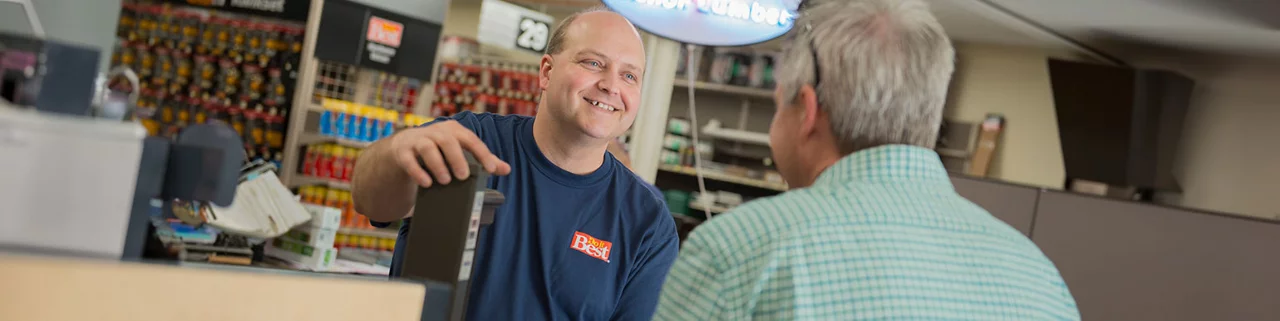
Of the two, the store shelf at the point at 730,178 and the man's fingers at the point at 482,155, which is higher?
the man's fingers at the point at 482,155

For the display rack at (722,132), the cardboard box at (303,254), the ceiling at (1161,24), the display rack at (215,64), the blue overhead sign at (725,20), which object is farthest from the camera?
the display rack at (722,132)

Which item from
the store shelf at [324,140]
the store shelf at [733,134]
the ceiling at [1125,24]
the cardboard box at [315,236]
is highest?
the ceiling at [1125,24]

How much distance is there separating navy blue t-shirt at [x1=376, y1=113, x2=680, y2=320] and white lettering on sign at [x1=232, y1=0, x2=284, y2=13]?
4798mm

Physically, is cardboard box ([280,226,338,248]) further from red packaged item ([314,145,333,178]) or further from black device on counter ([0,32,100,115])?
black device on counter ([0,32,100,115])

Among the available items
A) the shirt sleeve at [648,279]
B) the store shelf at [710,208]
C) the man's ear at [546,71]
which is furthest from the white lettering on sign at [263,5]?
the shirt sleeve at [648,279]

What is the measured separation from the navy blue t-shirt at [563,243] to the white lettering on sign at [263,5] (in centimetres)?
480

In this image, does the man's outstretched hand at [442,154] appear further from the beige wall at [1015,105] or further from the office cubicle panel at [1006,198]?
the beige wall at [1015,105]

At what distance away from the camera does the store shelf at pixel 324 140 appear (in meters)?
6.14

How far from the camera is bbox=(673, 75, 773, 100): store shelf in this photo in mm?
8102

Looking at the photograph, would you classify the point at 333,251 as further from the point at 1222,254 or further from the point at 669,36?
the point at 1222,254

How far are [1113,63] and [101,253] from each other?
6992mm

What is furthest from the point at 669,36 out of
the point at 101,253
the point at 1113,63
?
the point at 1113,63

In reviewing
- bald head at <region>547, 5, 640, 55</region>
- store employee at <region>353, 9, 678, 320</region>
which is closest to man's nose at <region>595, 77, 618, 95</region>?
store employee at <region>353, 9, 678, 320</region>

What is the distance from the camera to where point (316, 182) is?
6266 mm
